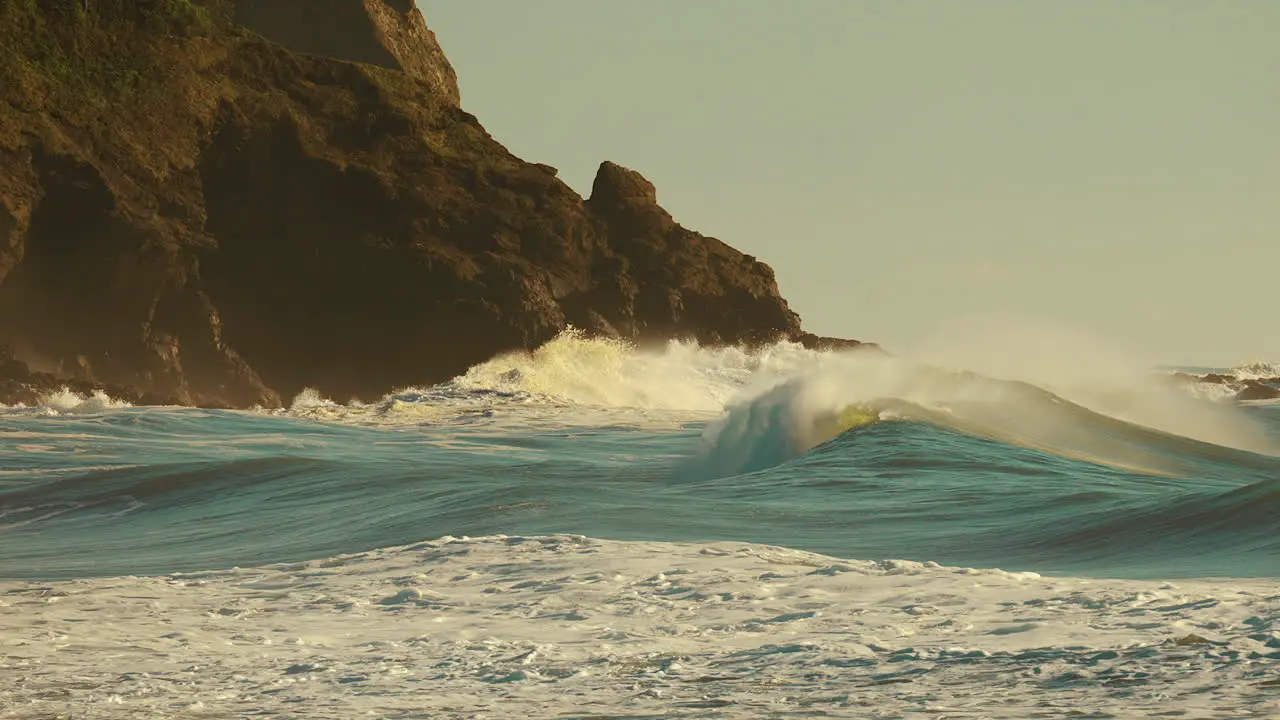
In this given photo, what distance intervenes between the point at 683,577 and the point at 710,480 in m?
7.08

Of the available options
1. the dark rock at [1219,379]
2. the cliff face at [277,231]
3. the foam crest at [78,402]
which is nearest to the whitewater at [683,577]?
the foam crest at [78,402]

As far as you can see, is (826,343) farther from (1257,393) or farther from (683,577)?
(683,577)

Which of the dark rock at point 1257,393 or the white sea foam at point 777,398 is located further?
the dark rock at point 1257,393

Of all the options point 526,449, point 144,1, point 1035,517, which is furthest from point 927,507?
point 144,1

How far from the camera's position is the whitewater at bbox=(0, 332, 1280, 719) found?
5922 millimetres

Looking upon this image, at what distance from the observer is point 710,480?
50.8 ft

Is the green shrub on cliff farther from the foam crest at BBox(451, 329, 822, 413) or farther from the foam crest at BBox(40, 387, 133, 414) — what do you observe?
the foam crest at BBox(451, 329, 822, 413)

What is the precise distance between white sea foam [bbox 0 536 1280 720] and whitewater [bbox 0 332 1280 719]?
0.02 meters

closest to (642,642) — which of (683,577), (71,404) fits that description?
(683,577)

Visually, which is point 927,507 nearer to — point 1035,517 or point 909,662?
point 1035,517

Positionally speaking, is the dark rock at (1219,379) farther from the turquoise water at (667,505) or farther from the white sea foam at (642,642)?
the white sea foam at (642,642)

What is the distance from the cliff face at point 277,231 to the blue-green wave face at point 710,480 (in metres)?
5.50

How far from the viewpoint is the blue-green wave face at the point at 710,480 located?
34.0ft

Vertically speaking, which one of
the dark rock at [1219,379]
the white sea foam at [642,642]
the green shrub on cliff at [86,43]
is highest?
the green shrub on cliff at [86,43]
